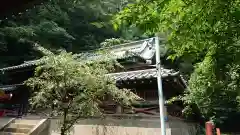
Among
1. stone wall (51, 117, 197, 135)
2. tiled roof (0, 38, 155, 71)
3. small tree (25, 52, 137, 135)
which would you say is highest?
tiled roof (0, 38, 155, 71)

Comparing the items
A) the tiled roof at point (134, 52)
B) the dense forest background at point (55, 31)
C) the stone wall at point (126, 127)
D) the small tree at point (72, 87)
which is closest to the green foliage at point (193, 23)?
the small tree at point (72, 87)

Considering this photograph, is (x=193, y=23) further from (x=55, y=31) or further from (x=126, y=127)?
(x=55, y=31)

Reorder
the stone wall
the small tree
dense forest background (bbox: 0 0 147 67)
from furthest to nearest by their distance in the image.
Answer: dense forest background (bbox: 0 0 147 67), the stone wall, the small tree

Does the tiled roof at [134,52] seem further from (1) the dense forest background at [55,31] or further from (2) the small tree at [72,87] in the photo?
(2) the small tree at [72,87]

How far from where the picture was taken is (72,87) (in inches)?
317

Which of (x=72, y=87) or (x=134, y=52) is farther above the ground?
(x=134, y=52)

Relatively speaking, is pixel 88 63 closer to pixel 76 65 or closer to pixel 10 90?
pixel 76 65

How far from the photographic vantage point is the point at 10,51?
69.9ft

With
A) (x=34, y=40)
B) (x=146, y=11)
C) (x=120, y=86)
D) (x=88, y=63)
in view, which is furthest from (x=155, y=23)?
(x=34, y=40)

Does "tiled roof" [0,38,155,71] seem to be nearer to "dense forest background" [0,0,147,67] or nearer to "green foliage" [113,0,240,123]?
"dense forest background" [0,0,147,67]

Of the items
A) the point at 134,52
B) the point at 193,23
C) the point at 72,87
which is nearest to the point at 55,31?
the point at 134,52

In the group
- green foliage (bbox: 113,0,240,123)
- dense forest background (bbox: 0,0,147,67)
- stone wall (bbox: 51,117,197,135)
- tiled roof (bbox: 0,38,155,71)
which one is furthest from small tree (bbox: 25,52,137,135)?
dense forest background (bbox: 0,0,147,67)

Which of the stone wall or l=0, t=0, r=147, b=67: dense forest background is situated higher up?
l=0, t=0, r=147, b=67: dense forest background

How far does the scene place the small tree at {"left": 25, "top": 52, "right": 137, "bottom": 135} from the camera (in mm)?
7758
